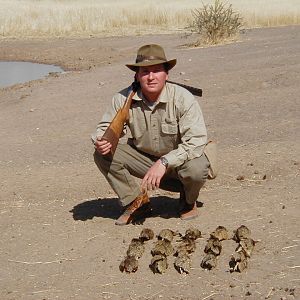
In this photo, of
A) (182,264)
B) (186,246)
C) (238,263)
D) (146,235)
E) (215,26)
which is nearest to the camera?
(238,263)

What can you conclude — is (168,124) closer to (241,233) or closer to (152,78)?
(152,78)

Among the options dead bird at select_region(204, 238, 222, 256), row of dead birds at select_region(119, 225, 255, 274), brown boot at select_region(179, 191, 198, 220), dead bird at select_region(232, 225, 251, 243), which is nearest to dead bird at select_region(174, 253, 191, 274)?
row of dead birds at select_region(119, 225, 255, 274)

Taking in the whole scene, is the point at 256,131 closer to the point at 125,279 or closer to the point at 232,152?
the point at 232,152

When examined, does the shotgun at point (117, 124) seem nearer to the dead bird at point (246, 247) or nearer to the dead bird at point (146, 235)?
the dead bird at point (146, 235)

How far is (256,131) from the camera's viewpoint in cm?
1077

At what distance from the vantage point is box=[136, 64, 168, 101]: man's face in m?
6.58

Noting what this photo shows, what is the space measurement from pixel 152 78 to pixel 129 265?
62.5 inches

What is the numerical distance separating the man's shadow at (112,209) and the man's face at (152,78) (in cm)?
126

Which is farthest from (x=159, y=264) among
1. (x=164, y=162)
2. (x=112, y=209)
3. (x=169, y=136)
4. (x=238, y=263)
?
(x=112, y=209)

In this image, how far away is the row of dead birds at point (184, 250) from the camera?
589 centimetres

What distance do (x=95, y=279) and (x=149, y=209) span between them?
1.46 meters

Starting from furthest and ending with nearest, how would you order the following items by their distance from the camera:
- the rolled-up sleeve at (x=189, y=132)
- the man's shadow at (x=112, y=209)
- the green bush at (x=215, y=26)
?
the green bush at (x=215, y=26), the man's shadow at (x=112, y=209), the rolled-up sleeve at (x=189, y=132)

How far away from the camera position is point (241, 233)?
20.6 feet

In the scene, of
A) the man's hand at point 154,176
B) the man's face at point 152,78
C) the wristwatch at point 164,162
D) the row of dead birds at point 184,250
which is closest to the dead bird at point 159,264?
the row of dead birds at point 184,250
